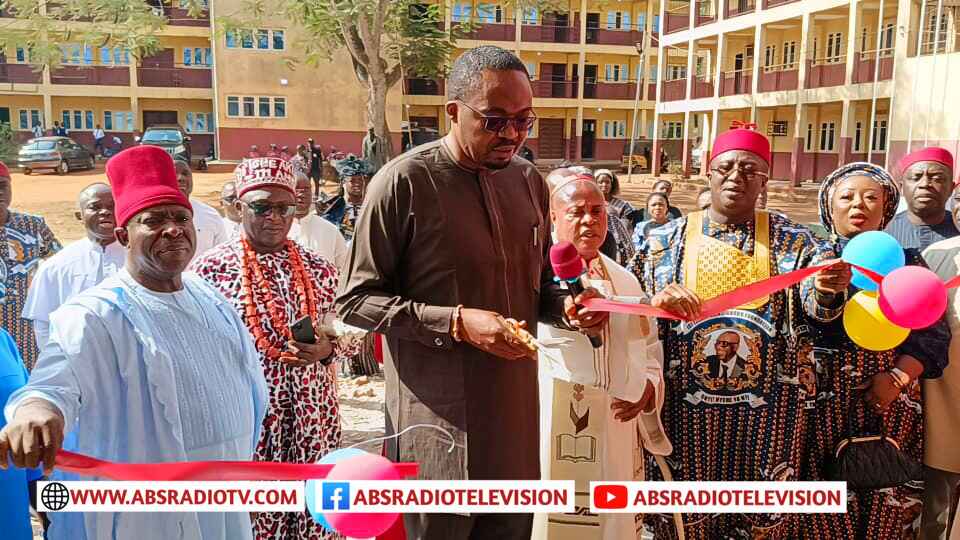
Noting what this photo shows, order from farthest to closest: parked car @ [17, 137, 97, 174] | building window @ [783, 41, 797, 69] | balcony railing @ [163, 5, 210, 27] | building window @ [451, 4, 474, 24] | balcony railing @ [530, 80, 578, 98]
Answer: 1. balcony railing @ [530, 80, 578, 98]
2. building window @ [451, 4, 474, 24]
3. balcony railing @ [163, 5, 210, 27]
4. building window @ [783, 41, 797, 69]
5. parked car @ [17, 137, 97, 174]

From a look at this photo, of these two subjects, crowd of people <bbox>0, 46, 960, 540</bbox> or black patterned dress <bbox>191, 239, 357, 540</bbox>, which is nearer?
crowd of people <bbox>0, 46, 960, 540</bbox>

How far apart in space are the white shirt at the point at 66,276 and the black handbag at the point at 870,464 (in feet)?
13.1

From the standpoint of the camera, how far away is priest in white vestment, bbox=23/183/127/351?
4719mm

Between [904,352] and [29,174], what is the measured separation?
3105 centimetres

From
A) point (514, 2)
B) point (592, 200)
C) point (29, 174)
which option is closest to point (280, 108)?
point (29, 174)

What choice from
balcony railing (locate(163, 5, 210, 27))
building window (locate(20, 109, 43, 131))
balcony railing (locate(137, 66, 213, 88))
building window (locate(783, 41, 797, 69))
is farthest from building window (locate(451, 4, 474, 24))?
building window (locate(20, 109, 43, 131))

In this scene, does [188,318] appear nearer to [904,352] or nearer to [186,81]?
[904,352]

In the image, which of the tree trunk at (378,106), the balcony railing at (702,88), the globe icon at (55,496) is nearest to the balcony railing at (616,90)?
the balcony railing at (702,88)

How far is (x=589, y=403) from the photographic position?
3609 millimetres

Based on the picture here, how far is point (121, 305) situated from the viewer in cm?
258

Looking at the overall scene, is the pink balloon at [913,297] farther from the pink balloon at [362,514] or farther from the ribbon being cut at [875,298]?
the pink balloon at [362,514]

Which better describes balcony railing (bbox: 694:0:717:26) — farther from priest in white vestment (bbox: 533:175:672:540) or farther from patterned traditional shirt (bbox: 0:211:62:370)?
priest in white vestment (bbox: 533:175:672:540)

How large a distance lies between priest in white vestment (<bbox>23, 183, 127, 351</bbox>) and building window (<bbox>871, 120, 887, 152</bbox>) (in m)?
28.6

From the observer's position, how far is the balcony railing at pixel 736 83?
32906mm
